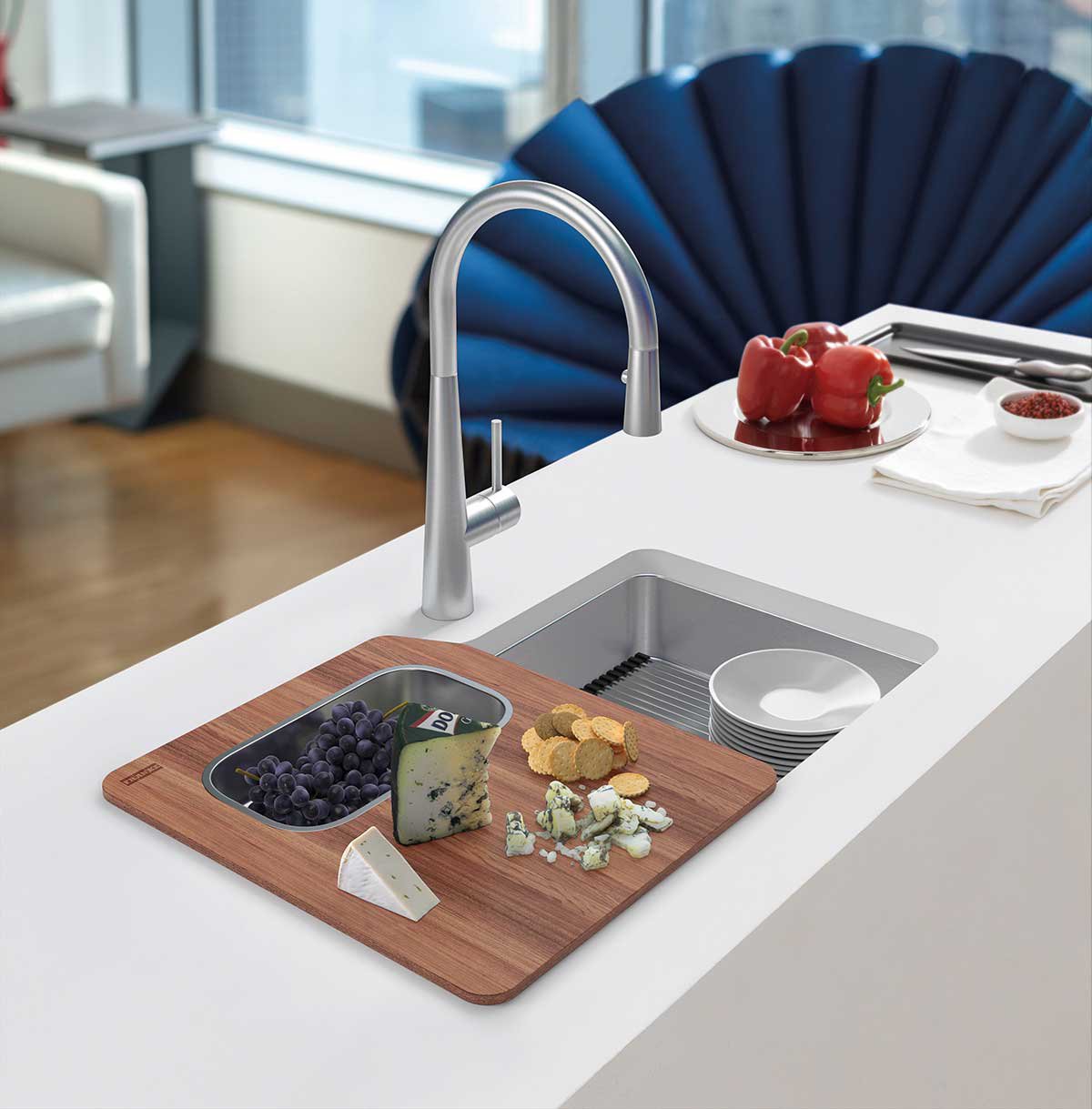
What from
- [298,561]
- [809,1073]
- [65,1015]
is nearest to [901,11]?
[298,561]

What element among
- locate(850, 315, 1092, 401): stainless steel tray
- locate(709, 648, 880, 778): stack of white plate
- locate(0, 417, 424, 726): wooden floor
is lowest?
locate(0, 417, 424, 726): wooden floor

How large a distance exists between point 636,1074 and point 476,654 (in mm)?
524

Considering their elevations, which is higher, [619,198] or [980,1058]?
[619,198]

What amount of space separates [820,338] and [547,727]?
1.01m

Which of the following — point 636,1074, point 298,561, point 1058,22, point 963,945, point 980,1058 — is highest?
point 1058,22

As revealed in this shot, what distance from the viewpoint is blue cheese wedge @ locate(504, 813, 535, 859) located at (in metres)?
1.14

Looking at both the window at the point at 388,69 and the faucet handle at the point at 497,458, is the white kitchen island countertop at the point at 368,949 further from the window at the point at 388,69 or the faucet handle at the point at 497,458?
the window at the point at 388,69

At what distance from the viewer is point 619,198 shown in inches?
123

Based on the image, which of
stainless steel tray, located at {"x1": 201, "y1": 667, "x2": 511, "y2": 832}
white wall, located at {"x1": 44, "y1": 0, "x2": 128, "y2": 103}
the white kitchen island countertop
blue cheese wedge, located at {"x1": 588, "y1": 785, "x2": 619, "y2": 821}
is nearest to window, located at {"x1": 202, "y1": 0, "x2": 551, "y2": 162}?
white wall, located at {"x1": 44, "y1": 0, "x2": 128, "y2": 103}

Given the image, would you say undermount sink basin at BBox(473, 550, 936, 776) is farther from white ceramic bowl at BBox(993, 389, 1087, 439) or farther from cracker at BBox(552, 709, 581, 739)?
white ceramic bowl at BBox(993, 389, 1087, 439)

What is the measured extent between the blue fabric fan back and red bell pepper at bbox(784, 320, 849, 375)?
3.14 feet

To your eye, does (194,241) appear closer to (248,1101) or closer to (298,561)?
(298,561)

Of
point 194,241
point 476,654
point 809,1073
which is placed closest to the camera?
point 809,1073

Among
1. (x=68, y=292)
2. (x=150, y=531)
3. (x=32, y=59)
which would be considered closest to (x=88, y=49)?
(x=32, y=59)
